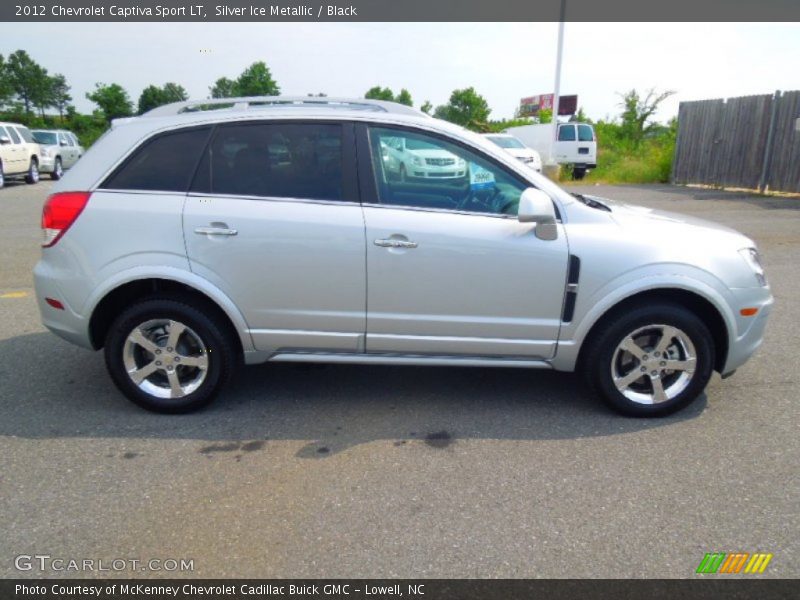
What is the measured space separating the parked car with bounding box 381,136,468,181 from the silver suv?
0.08 ft

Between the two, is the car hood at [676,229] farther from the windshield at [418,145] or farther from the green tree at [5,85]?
the green tree at [5,85]

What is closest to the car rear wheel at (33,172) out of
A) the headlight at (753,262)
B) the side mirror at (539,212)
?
the side mirror at (539,212)

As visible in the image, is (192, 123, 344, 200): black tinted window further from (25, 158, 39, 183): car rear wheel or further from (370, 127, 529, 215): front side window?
(25, 158, 39, 183): car rear wheel

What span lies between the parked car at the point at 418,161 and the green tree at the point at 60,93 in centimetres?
6592

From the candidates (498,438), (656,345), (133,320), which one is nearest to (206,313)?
(133,320)

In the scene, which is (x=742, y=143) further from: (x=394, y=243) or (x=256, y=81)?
(x=256, y=81)

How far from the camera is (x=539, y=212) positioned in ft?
10.5

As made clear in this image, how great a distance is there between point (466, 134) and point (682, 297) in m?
1.68

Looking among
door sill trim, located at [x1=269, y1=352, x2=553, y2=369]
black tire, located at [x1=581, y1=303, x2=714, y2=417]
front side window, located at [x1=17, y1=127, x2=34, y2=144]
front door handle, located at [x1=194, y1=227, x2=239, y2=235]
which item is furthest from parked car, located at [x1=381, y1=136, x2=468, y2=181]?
front side window, located at [x1=17, y1=127, x2=34, y2=144]

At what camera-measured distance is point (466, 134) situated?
3.52 metres

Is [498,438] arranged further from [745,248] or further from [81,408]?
[81,408]

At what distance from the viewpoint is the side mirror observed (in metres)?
3.19

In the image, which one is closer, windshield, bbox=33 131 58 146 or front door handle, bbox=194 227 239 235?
front door handle, bbox=194 227 239 235
